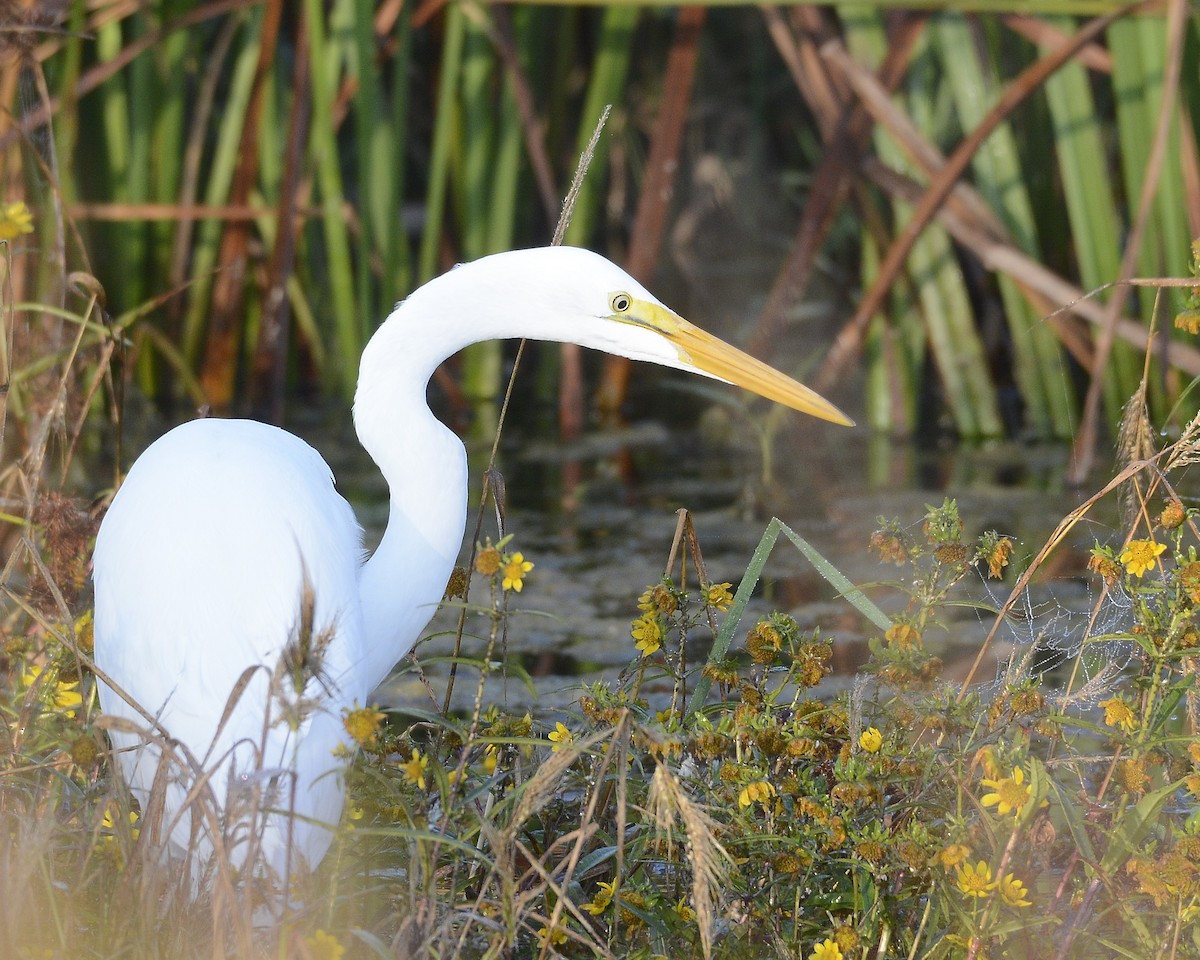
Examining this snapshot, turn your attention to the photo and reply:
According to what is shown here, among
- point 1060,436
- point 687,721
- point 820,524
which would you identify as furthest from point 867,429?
point 687,721

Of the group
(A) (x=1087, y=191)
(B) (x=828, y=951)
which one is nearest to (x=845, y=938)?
(B) (x=828, y=951)

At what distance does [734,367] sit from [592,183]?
→ 2597 mm

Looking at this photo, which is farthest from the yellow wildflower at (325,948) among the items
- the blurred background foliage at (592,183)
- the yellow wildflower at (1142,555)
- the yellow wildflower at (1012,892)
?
the blurred background foliage at (592,183)

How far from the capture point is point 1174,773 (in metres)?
1.78

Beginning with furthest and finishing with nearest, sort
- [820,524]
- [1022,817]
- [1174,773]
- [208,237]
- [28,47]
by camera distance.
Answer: [208,237]
[820,524]
[28,47]
[1174,773]
[1022,817]

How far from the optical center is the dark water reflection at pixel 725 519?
3.14 metres

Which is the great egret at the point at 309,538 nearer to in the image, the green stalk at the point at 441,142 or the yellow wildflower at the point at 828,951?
the yellow wildflower at the point at 828,951

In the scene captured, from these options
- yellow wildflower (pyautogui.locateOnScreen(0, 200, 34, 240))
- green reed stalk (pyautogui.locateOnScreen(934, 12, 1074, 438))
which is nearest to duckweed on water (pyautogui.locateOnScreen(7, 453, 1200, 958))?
yellow wildflower (pyautogui.locateOnScreen(0, 200, 34, 240))

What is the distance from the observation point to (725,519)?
3.88m

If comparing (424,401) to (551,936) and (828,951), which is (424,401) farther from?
(828,951)

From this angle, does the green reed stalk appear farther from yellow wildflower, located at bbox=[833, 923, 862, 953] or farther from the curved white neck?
yellow wildflower, located at bbox=[833, 923, 862, 953]

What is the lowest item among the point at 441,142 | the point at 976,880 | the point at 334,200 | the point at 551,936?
the point at 551,936

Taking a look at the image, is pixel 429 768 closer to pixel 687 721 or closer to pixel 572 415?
pixel 687 721

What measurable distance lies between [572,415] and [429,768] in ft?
9.41
